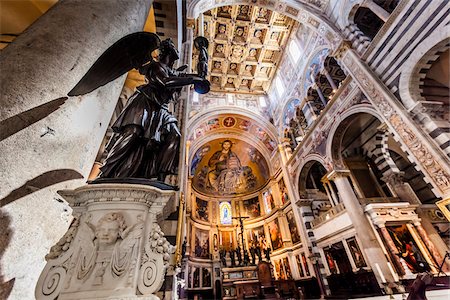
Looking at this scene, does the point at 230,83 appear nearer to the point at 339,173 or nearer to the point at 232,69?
the point at 232,69

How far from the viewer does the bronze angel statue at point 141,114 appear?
182 centimetres

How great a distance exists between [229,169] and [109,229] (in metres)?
16.0

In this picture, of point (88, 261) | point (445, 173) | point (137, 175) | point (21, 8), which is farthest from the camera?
point (445, 173)

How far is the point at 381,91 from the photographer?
5.84 m

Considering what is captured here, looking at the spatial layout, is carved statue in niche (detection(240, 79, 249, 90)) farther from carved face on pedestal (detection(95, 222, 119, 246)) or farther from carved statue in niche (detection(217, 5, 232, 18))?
carved face on pedestal (detection(95, 222, 119, 246))

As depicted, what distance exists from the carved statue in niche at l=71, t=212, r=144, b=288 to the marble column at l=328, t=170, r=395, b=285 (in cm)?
744

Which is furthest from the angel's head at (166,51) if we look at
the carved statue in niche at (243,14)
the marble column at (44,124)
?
the carved statue in niche at (243,14)

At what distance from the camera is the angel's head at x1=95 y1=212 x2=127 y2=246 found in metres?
1.25

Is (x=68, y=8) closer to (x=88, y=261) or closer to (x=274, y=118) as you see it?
(x=88, y=261)

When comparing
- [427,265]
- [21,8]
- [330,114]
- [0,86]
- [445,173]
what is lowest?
[427,265]

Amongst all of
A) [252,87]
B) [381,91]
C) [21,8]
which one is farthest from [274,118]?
[21,8]

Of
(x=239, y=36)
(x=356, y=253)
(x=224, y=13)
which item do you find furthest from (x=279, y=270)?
(x=224, y=13)

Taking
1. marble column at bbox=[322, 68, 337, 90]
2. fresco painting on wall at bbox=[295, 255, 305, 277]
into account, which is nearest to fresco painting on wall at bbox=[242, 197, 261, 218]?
fresco painting on wall at bbox=[295, 255, 305, 277]

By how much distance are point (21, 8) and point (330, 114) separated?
9567 millimetres
